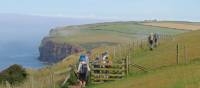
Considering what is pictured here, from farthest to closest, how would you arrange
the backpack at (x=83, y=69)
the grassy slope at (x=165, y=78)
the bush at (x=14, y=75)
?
the bush at (x=14, y=75) → the backpack at (x=83, y=69) → the grassy slope at (x=165, y=78)

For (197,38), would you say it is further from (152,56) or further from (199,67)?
(199,67)

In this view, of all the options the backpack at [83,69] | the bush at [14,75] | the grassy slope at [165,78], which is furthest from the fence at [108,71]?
the bush at [14,75]

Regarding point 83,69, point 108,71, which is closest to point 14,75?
point 108,71

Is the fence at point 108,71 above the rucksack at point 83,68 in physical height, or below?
below

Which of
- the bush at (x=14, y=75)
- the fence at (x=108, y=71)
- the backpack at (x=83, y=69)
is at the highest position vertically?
the backpack at (x=83, y=69)

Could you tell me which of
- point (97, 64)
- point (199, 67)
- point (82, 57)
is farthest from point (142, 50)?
point (82, 57)

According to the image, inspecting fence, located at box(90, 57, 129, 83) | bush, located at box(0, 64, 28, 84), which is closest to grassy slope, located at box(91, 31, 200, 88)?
fence, located at box(90, 57, 129, 83)

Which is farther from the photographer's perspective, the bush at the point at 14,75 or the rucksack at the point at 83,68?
the bush at the point at 14,75

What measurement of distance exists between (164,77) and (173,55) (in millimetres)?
19327

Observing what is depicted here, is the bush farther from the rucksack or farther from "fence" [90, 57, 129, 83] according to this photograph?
the rucksack

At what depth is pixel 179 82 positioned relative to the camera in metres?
30.2

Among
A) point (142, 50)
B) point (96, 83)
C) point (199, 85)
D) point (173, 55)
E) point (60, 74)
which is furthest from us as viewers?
point (142, 50)

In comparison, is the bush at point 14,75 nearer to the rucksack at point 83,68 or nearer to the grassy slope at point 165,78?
the grassy slope at point 165,78

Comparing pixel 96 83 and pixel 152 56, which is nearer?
pixel 96 83
